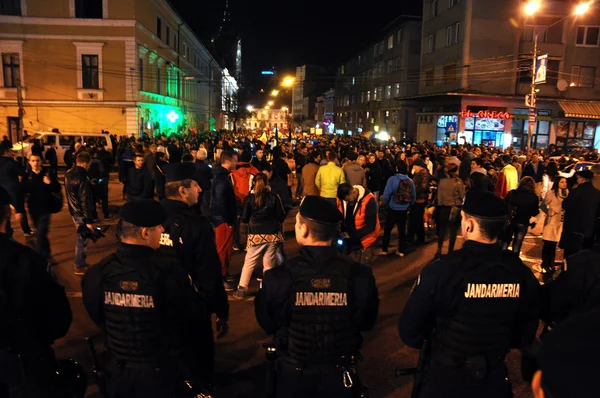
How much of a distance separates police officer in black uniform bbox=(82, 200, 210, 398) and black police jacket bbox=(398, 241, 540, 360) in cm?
148

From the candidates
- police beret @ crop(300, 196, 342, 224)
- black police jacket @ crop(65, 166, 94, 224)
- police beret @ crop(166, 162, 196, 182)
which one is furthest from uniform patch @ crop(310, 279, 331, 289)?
black police jacket @ crop(65, 166, 94, 224)

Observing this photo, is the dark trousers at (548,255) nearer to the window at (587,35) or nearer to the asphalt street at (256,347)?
the asphalt street at (256,347)

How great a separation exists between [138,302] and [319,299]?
1.08 metres

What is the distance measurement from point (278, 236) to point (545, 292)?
166 inches

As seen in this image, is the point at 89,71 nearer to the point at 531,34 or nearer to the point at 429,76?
the point at 429,76

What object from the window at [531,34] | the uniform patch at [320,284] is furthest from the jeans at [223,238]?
the window at [531,34]

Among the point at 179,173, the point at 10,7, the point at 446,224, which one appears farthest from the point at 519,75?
the point at 179,173

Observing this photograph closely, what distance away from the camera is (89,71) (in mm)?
31547

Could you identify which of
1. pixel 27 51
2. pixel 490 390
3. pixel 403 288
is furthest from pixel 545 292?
pixel 27 51

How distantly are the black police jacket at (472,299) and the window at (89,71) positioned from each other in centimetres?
3282

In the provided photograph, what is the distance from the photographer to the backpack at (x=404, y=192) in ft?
30.1

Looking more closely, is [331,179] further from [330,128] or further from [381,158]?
[330,128]

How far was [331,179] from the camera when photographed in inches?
397

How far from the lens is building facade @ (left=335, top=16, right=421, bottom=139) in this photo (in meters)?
51.8
